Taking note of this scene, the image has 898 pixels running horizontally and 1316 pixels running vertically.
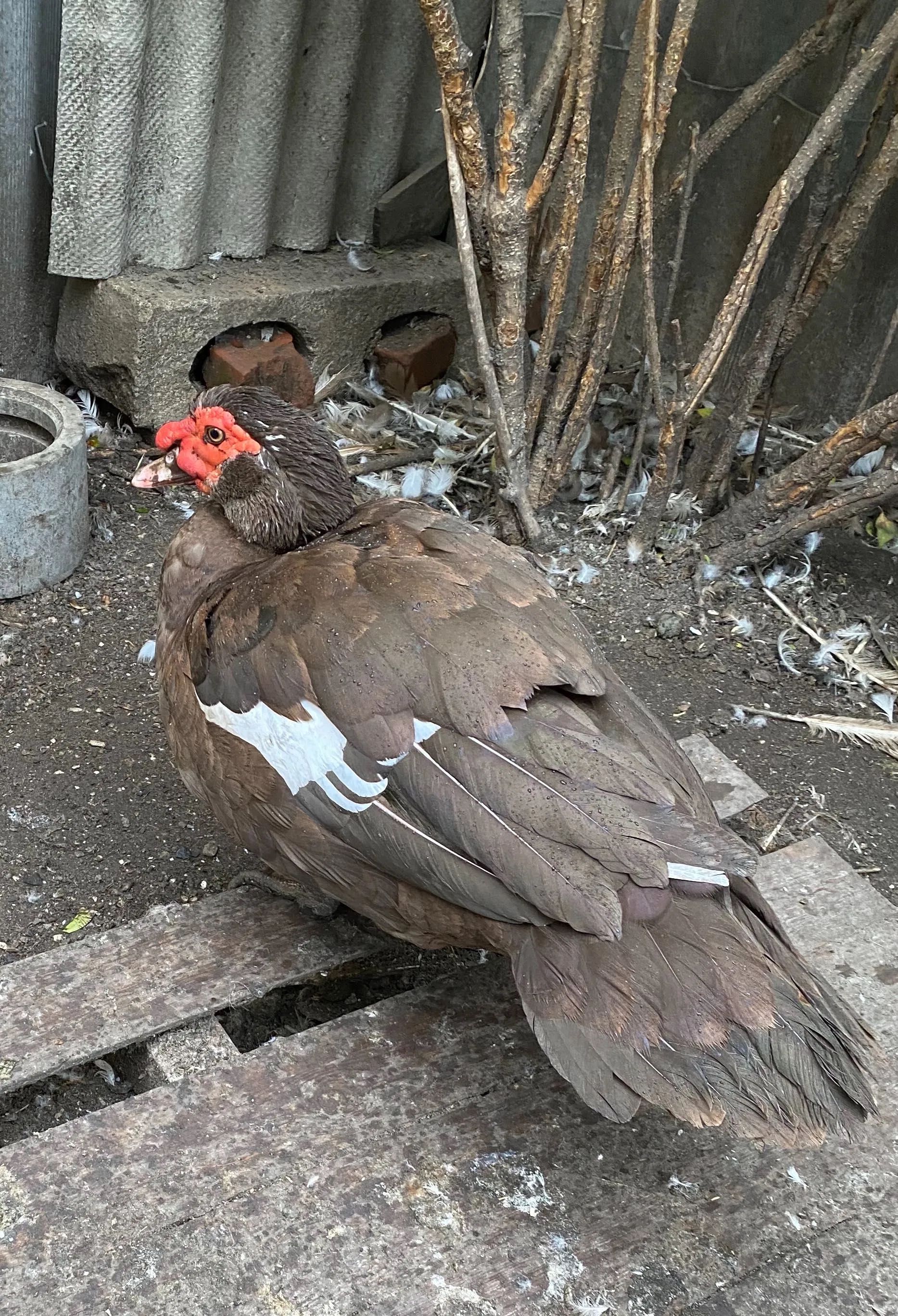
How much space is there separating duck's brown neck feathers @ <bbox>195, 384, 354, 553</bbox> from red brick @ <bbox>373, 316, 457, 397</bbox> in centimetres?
199

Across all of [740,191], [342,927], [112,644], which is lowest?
[112,644]

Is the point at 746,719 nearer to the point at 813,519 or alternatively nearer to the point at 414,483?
the point at 813,519

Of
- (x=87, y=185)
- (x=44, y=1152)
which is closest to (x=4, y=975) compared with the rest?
(x=44, y=1152)

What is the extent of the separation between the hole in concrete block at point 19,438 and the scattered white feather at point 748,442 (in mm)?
2328

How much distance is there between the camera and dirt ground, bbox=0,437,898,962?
9.07 feet

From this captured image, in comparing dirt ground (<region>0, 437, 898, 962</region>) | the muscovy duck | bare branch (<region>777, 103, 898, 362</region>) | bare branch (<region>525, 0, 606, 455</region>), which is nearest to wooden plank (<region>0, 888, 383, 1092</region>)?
the muscovy duck

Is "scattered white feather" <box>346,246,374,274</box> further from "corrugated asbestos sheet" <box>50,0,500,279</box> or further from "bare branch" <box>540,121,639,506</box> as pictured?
"bare branch" <box>540,121,639,506</box>

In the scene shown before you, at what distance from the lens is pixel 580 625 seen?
2.36 meters

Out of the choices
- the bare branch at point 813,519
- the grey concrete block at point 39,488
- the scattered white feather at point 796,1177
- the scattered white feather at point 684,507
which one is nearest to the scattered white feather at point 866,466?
the bare branch at point 813,519

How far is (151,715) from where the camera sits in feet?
10.7

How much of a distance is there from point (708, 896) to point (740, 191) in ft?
10.6

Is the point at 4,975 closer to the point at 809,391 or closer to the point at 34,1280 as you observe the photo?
the point at 34,1280

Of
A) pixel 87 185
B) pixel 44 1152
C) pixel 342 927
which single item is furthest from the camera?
pixel 87 185

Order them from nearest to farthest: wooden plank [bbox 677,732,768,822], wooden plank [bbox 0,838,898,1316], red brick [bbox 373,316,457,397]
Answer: wooden plank [bbox 0,838,898,1316] → wooden plank [bbox 677,732,768,822] → red brick [bbox 373,316,457,397]
